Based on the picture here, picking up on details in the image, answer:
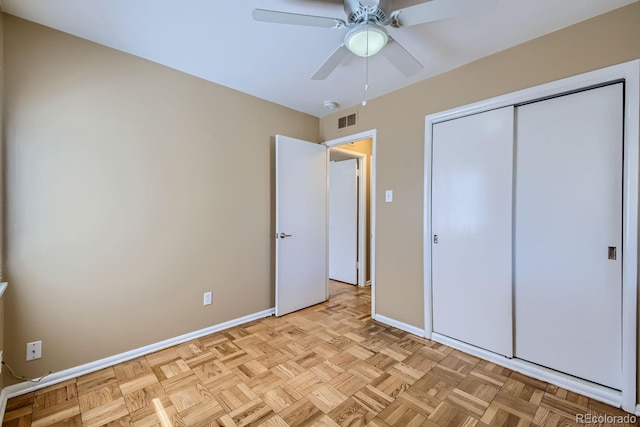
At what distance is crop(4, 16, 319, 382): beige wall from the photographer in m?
1.77

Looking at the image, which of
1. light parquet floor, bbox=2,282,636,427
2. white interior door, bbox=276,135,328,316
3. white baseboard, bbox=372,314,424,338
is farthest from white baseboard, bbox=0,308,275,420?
white baseboard, bbox=372,314,424,338

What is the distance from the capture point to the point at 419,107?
8.44 feet

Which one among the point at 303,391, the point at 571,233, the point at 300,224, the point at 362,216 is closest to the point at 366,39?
the point at 571,233

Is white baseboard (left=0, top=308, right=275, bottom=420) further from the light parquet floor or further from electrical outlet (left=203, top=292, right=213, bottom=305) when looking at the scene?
electrical outlet (left=203, top=292, right=213, bottom=305)

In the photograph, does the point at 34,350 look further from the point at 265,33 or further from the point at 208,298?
the point at 265,33

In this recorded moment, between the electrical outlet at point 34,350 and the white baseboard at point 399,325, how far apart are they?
9.01 feet

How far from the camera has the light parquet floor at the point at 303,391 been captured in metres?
1.58

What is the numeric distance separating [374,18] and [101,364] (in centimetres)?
299

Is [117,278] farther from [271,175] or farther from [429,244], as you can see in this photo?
[429,244]

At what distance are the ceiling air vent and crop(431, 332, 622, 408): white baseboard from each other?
97.0 inches

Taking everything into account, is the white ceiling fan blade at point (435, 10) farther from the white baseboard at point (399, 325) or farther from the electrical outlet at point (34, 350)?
the electrical outlet at point (34, 350)

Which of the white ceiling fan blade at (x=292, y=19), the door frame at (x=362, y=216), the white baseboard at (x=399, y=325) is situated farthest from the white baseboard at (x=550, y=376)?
the white ceiling fan blade at (x=292, y=19)

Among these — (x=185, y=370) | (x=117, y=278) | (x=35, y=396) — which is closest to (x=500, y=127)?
(x=185, y=370)

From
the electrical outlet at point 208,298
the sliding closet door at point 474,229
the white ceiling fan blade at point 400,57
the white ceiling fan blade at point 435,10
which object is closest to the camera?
the white ceiling fan blade at point 435,10
